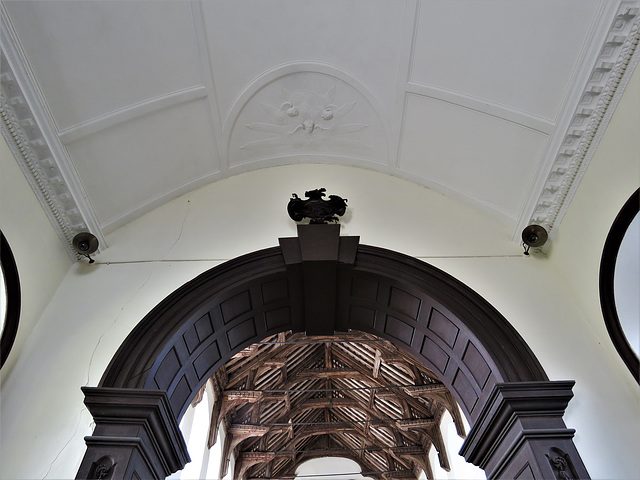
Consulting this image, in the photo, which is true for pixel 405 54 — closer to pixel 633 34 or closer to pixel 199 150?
pixel 633 34

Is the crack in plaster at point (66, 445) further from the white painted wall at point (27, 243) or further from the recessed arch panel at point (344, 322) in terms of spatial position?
the white painted wall at point (27, 243)

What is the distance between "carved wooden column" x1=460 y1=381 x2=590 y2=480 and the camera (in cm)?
260

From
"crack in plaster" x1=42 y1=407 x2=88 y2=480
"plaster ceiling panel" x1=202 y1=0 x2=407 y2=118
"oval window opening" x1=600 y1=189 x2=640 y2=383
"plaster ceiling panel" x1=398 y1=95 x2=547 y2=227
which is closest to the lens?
"crack in plaster" x1=42 y1=407 x2=88 y2=480

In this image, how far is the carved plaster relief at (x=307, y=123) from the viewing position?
4.18m

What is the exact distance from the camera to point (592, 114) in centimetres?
309

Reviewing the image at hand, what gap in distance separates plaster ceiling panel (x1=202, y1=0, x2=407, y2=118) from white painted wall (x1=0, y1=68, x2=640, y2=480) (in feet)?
3.04

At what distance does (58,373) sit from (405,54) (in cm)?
354

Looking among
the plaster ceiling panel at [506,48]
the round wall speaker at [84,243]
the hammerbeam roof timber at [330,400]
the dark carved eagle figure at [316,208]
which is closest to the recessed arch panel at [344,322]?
the dark carved eagle figure at [316,208]

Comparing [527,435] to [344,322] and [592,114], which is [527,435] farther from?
Answer: [592,114]

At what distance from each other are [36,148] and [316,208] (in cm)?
217

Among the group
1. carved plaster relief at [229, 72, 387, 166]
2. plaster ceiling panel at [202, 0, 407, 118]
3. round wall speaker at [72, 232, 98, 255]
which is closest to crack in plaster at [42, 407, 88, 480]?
round wall speaker at [72, 232, 98, 255]

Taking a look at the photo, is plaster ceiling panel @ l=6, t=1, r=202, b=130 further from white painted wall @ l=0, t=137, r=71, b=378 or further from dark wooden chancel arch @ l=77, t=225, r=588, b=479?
dark wooden chancel arch @ l=77, t=225, r=588, b=479

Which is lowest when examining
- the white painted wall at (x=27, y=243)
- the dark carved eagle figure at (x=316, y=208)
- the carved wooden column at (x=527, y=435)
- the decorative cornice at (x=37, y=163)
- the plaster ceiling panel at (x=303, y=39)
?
the carved wooden column at (x=527, y=435)

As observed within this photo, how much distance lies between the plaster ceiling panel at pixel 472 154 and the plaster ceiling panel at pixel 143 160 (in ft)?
6.25
